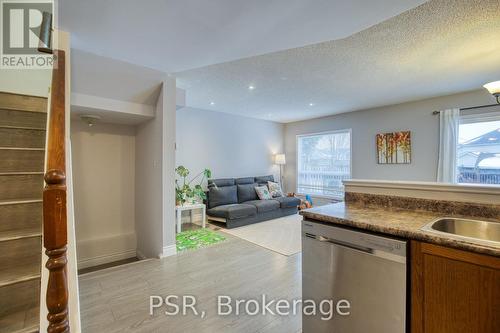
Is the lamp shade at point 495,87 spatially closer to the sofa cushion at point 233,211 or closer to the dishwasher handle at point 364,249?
the dishwasher handle at point 364,249

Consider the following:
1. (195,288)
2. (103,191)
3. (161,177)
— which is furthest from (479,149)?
(103,191)

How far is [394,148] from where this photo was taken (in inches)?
193

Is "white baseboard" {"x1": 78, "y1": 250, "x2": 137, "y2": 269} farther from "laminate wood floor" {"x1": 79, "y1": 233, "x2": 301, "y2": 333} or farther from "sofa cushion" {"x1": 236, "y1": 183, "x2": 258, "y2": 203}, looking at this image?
"sofa cushion" {"x1": 236, "y1": 183, "x2": 258, "y2": 203}

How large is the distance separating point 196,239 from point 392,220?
3.15 meters

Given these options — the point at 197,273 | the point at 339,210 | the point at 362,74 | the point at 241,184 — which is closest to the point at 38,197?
the point at 197,273

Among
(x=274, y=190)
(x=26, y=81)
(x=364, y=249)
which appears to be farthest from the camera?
(x=274, y=190)

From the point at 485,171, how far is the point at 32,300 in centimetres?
587

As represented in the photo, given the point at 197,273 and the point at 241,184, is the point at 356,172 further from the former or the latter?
the point at 197,273

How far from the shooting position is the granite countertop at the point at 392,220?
1077 millimetres

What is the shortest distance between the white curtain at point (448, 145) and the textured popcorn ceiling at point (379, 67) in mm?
442

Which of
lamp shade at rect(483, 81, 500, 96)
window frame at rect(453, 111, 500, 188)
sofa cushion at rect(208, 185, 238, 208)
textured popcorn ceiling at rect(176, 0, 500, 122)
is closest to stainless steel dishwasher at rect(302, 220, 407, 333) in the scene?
textured popcorn ceiling at rect(176, 0, 500, 122)

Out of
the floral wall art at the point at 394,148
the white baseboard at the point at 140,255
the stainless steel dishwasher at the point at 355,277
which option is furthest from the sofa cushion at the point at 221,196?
the stainless steel dishwasher at the point at 355,277

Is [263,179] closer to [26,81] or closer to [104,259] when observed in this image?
[104,259]

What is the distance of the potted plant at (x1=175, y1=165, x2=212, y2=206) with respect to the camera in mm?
4402
